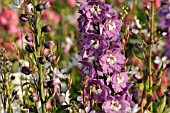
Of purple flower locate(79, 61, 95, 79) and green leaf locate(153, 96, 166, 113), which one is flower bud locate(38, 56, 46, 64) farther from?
green leaf locate(153, 96, 166, 113)

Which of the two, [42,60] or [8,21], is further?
[8,21]

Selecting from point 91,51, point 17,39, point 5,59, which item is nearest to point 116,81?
point 91,51

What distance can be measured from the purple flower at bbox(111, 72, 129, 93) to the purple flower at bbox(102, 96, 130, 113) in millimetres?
46

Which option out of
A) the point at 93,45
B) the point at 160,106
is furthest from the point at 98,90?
the point at 160,106

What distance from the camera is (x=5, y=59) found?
9.45 ft

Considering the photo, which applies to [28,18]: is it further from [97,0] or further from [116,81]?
[116,81]

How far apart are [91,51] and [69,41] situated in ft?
9.17

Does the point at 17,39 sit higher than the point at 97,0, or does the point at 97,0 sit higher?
the point at 97,0

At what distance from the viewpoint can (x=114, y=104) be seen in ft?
8.28

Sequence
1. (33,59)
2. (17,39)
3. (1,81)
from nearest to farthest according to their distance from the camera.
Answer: (33,59) < (1,81) < (17,39)

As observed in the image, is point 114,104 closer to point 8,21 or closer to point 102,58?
point 102,58

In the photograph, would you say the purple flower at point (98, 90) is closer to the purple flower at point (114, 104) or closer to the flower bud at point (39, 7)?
the purple flower at point (114, 104)

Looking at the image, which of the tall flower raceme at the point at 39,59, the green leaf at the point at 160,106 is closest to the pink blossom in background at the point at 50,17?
the green leaf at the point at 160,106

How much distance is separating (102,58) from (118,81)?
12 cm
